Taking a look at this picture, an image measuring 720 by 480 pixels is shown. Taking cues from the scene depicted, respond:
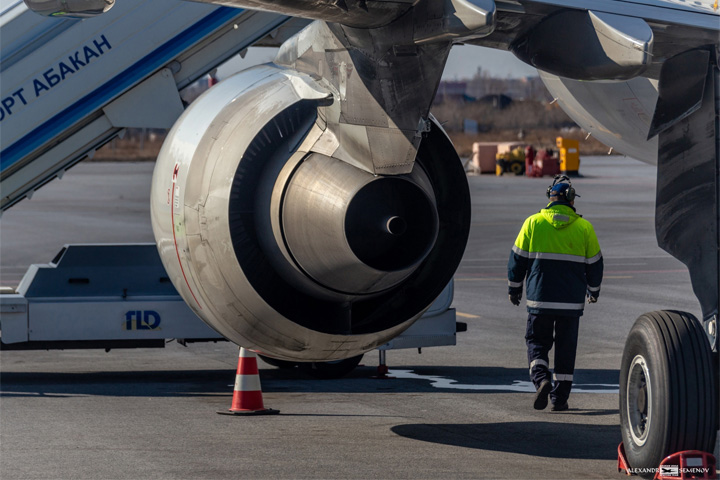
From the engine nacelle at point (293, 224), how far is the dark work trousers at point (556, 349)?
10.6 ft

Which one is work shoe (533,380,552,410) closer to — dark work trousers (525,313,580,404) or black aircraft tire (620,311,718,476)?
dark work trousers (525,313,580,404)

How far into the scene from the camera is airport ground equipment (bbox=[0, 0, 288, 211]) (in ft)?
40.8

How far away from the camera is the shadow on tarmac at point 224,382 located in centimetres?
1154

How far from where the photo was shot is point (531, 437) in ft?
30.3

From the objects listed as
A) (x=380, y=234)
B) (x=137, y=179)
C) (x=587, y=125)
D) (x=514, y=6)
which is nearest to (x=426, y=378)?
(x=587, y=125)

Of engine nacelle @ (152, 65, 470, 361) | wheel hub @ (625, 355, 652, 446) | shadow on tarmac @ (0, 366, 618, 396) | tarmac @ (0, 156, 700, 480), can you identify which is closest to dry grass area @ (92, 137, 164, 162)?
tarmac @ (0, 156, 700, 480)

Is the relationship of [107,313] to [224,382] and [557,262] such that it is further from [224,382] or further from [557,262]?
[557,262]

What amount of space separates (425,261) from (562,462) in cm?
206

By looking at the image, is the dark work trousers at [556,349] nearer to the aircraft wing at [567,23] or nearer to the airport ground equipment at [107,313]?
the airport ground equipment at [107,313]


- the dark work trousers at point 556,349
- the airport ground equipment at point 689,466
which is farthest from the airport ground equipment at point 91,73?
the airport ground equipment at point 689,466

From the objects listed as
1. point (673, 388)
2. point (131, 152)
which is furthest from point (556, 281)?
point (131, 152)

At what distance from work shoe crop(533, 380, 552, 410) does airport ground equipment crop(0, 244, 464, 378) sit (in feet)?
6.42

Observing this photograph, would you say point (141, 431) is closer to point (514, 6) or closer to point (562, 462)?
point (562, 462)

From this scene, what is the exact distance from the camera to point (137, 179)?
60500 mm
